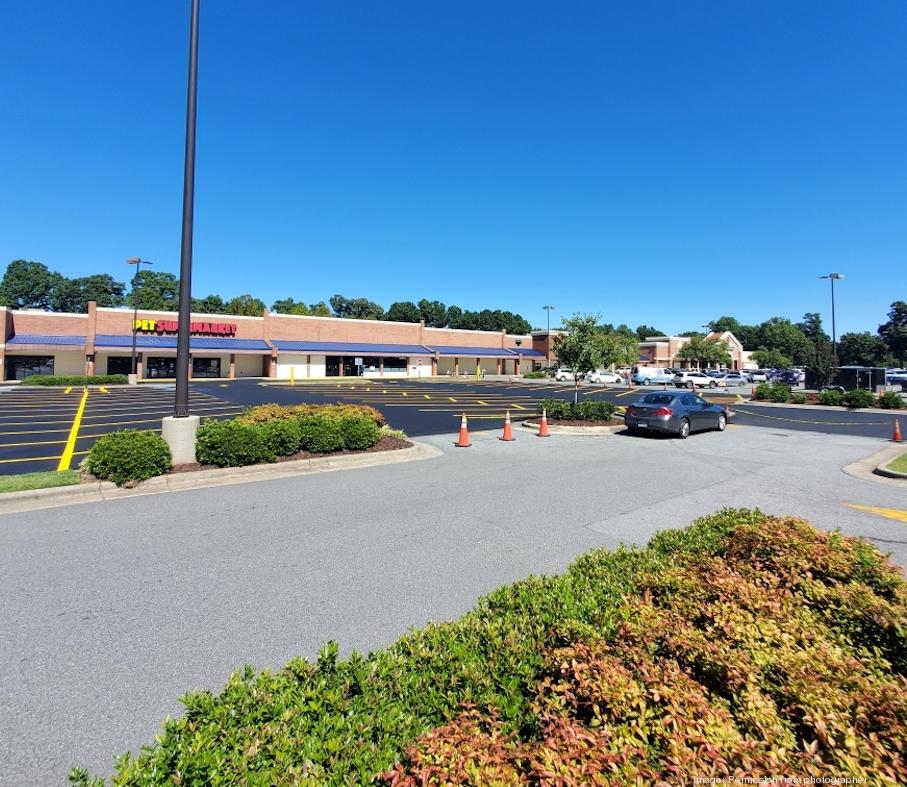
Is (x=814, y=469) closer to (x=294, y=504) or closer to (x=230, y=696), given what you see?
(x=294, y=504)

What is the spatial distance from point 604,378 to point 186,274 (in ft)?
178

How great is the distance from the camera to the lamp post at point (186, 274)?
9.27 meters

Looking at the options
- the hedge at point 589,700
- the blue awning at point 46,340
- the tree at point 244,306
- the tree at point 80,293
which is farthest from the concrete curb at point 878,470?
the tree at point 80,293

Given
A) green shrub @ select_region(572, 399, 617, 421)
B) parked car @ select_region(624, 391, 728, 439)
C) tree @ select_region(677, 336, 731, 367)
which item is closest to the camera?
parked car @ select_region(624, 391, 728, 439)

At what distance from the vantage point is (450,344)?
214 ft

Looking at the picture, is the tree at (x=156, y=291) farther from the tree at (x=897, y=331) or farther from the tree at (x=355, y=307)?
the tree at (x=897, y=331)

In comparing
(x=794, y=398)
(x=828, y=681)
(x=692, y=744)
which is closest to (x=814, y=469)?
(x=828, y=681)

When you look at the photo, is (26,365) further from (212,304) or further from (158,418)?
(212,304)

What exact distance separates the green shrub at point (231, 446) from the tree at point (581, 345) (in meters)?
12.4

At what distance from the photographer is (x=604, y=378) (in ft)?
193

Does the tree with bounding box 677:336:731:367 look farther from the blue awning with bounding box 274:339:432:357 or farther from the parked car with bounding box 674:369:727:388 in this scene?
the blue awning with bounding box 274:339:432:357

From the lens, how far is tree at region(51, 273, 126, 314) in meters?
102

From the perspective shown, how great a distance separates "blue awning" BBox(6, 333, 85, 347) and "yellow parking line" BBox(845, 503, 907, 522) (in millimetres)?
50786

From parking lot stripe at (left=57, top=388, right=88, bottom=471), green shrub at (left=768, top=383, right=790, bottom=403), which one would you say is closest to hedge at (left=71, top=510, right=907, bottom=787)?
parking lot stripe at (left=57, top=388, right=88, bottom=471)
